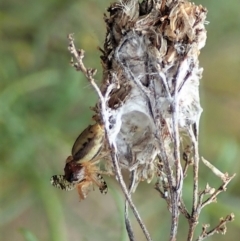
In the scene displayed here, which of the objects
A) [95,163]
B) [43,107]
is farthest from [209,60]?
[95,163]

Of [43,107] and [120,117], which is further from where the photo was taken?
[43,107]

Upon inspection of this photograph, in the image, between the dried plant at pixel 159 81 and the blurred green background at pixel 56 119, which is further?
the blurred green background at pixel 56 119

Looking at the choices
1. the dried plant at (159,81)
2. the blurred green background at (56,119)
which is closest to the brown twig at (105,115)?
the dried plant at (159,81)

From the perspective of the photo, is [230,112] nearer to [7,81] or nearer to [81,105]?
[81,105]

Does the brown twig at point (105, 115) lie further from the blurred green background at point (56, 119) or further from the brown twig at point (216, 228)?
the blurred green background at point (56, 119)

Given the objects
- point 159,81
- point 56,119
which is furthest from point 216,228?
point 56,119

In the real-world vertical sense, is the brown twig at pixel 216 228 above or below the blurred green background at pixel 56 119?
below

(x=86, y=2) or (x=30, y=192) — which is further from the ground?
(x=86, y=2)
